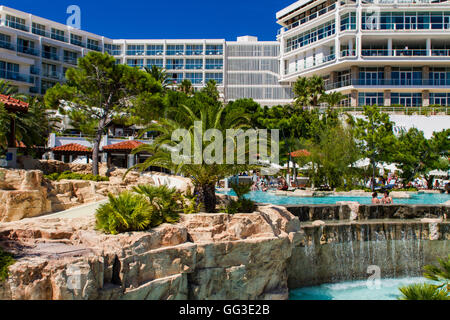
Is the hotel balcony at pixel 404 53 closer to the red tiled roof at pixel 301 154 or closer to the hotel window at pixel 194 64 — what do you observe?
the red tiled roof at pixel 301 154

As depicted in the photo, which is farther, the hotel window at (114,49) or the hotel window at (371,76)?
the hotel window at (114,49)

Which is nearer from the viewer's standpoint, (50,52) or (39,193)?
(39,193)

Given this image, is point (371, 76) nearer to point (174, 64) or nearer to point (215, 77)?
point (215, 77)

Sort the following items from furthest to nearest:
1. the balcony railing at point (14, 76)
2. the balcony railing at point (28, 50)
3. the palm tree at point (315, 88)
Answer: the balcony railing at point (28, 50) → the balcony railing at point (14, 76) → the palm tree at point (315, 88)

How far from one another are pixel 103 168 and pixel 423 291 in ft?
67.1

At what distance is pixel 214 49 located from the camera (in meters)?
68.1

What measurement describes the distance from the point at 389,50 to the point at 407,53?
2467 mm

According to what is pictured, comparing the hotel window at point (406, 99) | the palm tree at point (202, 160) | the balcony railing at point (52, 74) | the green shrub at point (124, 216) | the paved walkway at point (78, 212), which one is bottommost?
the paved walkway at point (78, 212)

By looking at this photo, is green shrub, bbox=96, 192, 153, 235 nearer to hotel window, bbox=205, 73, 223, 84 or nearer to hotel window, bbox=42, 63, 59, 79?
hotel window, bbox=42, 63, 59, 79

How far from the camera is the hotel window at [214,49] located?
6794 cm

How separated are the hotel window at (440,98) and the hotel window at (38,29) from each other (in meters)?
52.7

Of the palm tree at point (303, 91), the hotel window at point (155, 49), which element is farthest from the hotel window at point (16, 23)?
the palm tree at point (303, 91)

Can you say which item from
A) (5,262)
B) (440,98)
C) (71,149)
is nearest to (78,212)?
(5,262)
